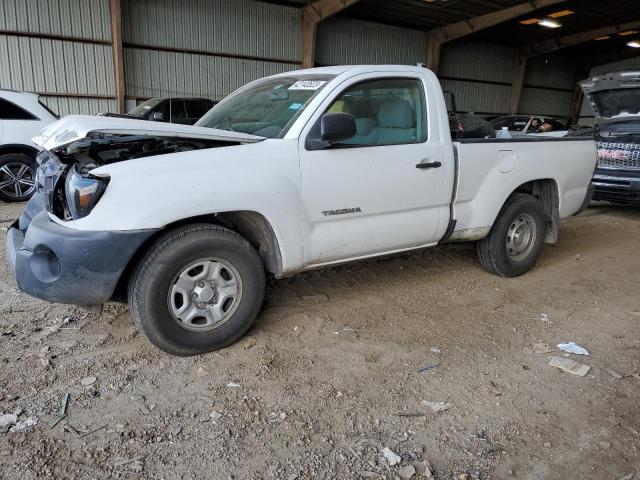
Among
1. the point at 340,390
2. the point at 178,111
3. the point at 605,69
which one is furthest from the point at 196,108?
the point at 605,69

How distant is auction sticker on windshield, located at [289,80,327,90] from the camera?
3.82 meters

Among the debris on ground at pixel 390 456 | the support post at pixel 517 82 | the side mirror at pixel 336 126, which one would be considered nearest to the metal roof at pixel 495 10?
the support post at pixel 517 82

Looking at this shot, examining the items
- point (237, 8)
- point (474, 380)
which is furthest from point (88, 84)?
point (474, 380)

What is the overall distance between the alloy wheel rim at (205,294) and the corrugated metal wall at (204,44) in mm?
13908

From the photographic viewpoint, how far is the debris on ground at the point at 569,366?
3.31 m

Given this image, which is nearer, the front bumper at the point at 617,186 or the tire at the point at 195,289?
the tire at the point at 195,289

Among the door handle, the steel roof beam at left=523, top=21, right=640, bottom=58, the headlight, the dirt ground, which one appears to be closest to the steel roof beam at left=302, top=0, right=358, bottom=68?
the steel roof beam at left=523, top=21, right=640, bottom=58

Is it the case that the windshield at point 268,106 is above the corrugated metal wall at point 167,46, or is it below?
below

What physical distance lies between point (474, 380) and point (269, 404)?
4.11 feet

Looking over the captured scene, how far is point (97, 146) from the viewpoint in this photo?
3.44 metres

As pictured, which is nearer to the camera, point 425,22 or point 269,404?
point 269,404

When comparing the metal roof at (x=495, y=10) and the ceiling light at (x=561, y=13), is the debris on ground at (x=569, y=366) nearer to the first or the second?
the metal roof at (x=495, y=10)

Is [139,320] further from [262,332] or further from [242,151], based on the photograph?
[242,151]

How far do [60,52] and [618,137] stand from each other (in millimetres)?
13655
